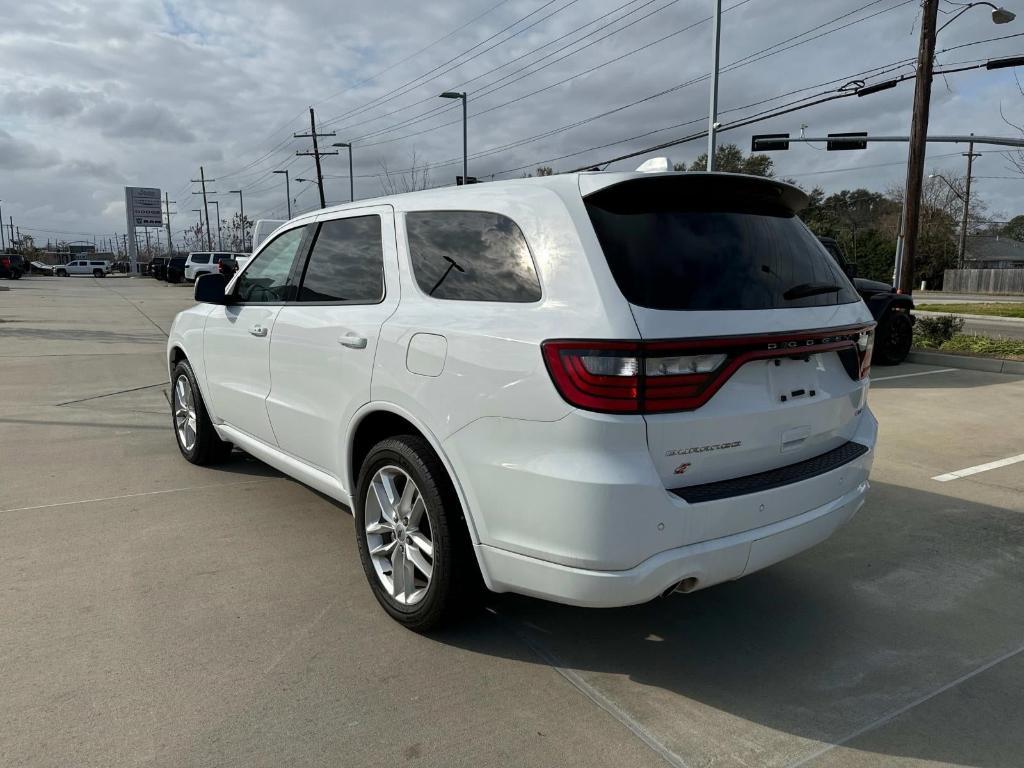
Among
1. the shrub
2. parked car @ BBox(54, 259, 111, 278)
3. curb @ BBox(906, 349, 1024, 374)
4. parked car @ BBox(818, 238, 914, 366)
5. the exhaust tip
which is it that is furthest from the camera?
parked car @ BBox(54, 259, 111, 278)

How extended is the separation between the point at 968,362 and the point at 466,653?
34.9 feet

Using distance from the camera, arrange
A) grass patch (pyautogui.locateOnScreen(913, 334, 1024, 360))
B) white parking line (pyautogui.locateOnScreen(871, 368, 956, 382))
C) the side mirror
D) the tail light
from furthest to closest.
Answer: grass patch (pyautogui.locateOnScreen(913, 334, 1024, 360)), white parking line (pyautogui.locateOnScreen(871, 368, 956, 382)), the side mirror, the tail light

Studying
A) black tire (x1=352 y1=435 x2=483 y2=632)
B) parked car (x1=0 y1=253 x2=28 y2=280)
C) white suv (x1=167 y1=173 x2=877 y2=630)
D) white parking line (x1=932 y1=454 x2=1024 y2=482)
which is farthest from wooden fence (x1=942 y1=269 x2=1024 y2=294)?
parked car (x1=0 y1=253 x2=28 y2=280)

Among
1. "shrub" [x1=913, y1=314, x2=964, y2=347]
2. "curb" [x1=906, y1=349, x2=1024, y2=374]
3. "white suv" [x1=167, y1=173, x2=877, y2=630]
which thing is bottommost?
"curb" [x1=906, y1=349, x2=1024, y2=374]

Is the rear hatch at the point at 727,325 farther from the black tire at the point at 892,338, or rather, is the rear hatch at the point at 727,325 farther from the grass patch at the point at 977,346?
the grass patch at the point at 977,346

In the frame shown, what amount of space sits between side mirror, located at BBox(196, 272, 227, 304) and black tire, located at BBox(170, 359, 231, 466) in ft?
2.76

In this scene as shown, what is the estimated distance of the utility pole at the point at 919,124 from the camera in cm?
1533

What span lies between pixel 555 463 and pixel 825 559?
2.30m

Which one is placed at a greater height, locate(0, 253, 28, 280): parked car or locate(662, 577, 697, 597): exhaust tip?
locate(0, 253, 28, 280): parked car

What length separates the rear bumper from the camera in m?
2.47

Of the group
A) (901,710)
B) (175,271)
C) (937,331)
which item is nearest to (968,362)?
(937,331)

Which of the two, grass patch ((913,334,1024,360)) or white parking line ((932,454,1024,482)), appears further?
grass patch ((913,334,1024,360))

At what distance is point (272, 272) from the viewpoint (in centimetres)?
444

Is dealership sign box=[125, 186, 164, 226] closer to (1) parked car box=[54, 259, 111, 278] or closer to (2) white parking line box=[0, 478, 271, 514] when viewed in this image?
(1) parked car box=[54, 259, 111, 278]
